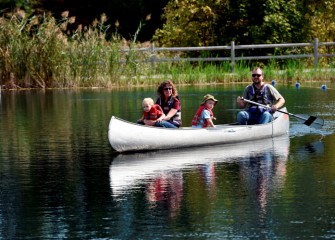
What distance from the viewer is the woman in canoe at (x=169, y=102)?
1834cm

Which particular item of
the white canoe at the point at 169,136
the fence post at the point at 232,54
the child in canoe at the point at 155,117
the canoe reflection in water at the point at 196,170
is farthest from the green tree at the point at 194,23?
the child in canoe at the point at 155,117

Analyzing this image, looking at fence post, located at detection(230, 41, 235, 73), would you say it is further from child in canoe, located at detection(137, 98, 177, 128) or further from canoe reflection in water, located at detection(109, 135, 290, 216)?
child in canoe, located at detection(137, 98, 177, 128)

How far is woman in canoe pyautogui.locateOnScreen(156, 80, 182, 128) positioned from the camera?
1834 centimetres

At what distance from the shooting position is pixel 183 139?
1816 cm

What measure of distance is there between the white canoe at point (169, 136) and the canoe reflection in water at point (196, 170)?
13 centimetres

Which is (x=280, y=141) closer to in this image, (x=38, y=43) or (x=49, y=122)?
(x=49, y=122)

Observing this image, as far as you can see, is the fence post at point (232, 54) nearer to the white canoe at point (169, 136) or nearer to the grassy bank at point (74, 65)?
the grassy bank at point (74, 65)

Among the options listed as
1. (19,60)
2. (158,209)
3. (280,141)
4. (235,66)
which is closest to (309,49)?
(235,66)

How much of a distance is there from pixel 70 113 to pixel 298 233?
16.6 m

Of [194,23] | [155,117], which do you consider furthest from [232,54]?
[155,117]

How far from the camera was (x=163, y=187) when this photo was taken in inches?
547

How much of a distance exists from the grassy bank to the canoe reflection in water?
18.7m

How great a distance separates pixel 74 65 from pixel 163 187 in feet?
79.1

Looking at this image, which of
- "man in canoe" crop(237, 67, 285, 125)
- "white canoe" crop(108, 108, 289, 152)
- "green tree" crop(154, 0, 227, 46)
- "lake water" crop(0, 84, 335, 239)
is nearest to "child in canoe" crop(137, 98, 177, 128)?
"white canoe" crop(108, 108, 289, 152)
